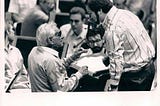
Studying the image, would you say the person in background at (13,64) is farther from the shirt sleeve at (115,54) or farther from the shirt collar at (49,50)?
the shirt sleeve at (115,54)

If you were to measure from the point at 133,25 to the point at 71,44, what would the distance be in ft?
1.06

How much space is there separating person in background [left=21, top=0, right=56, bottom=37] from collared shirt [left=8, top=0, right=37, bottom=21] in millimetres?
17

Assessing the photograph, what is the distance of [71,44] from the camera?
4.56ft

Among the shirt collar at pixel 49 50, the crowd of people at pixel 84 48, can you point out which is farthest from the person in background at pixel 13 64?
the shirt collar at pixel 49 50

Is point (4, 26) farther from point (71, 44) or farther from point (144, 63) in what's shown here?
point (144, 63)

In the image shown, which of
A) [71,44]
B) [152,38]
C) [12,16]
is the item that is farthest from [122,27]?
[12,16]

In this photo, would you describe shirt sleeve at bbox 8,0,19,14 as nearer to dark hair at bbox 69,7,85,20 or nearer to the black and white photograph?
the black and white photograph

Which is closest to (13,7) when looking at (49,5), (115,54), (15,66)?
(49,5)

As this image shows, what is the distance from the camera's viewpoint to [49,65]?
4.46 ft

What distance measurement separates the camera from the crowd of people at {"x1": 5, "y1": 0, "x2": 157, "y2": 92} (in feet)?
4.40

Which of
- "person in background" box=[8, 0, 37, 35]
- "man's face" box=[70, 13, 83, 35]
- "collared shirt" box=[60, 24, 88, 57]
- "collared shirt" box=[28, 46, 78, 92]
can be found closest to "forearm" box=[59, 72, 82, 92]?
"collared shirt" box=[28, 46, 78, 92]

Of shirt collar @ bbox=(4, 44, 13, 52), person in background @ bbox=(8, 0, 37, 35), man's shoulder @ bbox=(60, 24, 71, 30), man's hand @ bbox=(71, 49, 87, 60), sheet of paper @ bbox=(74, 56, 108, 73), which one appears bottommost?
sheet of paper @ bbox=(74, 56, 108, 73)

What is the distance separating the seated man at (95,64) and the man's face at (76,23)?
54 mm

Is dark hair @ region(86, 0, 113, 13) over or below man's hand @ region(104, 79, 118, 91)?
over
